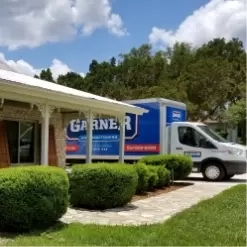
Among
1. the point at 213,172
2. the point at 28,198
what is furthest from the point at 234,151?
the point at 28,198

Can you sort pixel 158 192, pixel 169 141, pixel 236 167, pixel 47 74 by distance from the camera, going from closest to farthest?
pixel 158 192
pixel 236 167
pixel 169 141
pixel 47 74

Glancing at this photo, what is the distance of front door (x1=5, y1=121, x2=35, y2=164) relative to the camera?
47.3 feet

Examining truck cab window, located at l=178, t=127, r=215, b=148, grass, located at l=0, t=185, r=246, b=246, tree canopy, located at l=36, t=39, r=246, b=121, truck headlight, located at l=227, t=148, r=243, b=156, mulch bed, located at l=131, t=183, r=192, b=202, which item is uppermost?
tree canopy, located at l=36, t=39, r=246, b=121

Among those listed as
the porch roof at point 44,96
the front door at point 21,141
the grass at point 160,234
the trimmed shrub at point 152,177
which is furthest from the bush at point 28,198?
the front door at point 21,141

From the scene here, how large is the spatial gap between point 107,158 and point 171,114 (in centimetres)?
354

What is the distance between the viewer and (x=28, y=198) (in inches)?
273

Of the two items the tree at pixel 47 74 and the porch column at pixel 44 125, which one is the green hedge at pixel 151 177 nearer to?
the porch column at pixel 44 125

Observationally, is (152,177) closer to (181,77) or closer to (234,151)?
(234,151)

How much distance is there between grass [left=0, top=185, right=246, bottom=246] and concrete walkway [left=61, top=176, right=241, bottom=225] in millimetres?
598

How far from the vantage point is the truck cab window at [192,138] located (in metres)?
17.3

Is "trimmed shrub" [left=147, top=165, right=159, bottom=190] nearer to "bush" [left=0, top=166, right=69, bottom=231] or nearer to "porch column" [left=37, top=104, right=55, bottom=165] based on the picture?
"porch column" [left=37, top=104, right=55, bottom=165]

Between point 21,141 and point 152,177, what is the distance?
4999mm

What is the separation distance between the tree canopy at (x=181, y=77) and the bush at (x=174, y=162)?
69.7 ft

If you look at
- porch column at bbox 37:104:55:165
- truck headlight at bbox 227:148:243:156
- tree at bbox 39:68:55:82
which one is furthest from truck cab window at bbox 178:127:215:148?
tree at bbox 39:68:55:82
